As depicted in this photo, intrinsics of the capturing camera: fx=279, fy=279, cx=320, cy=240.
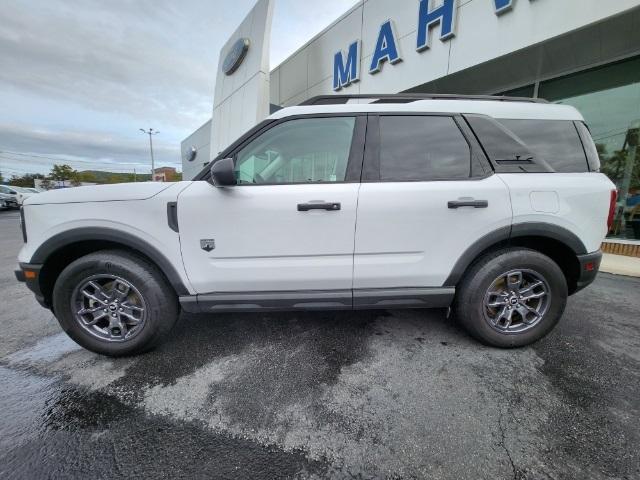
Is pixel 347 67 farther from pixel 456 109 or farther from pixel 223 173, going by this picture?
pixel 223 173

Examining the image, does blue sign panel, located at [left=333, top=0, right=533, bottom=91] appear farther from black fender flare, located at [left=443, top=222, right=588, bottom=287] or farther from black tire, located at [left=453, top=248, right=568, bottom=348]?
black tire, located at [left=453, top=248, right=568, bottom=348]

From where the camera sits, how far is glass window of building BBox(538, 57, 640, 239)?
217 inches

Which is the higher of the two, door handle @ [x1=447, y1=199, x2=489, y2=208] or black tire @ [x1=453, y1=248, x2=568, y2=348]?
door handle @ [x1=447, y1=199, x2=489, y2=208]

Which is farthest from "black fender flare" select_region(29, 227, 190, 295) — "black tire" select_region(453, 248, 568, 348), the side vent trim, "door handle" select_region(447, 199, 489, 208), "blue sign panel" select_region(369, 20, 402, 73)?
"blue sign panel" select_region(369, 20, 402, 73)

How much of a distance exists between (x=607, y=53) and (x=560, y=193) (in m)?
5.80

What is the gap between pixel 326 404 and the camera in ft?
5.92

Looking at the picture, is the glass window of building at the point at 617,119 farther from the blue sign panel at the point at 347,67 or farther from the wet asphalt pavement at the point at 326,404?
the blue sign panel at the point at 347,67

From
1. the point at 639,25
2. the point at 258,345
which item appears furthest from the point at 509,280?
the point at 639,25

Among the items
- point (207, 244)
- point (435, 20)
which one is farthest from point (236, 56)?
point (207, 244)

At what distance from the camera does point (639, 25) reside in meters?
4.66

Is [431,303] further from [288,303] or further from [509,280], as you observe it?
[288,303]

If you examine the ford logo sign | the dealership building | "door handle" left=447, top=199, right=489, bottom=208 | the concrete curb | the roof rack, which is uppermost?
the ford logo sign

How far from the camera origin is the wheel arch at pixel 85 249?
2104mm

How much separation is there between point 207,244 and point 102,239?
0.80 m
